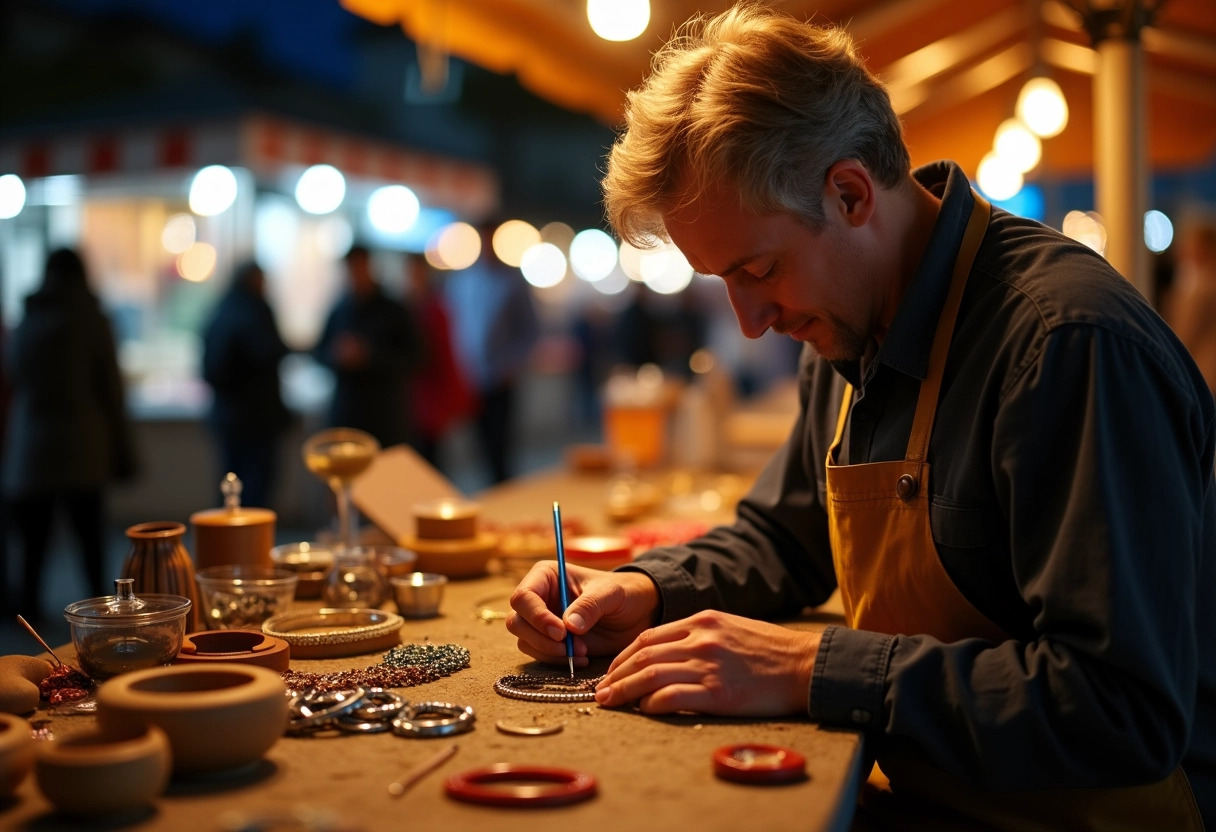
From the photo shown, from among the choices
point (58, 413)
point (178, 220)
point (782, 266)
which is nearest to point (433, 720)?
point (782, 266)

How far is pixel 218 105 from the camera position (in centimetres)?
873

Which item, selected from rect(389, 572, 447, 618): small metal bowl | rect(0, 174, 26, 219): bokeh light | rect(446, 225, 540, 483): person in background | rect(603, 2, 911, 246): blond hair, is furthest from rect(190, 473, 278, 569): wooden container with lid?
rect(0, 174, 26, 219): bokeh light

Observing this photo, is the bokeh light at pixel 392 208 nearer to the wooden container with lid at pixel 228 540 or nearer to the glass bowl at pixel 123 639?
the wooden container with lid at pixel 228 540

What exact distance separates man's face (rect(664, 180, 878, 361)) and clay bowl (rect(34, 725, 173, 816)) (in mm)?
917

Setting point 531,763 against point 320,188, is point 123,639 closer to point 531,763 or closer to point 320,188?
point 531,763

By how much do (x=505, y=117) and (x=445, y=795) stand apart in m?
17.4

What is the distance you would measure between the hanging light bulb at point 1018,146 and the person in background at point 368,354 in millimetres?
3294

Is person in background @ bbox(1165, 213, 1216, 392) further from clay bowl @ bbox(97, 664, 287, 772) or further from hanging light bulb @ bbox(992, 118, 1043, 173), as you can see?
clay bowl @ bbox(97, 664, 287, 772)

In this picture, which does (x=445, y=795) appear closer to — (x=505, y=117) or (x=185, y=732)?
(x=185, y=732)

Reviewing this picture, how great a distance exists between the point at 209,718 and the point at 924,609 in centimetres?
90

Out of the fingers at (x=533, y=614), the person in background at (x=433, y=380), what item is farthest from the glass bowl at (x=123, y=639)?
the person in background at (x=433, y=380)

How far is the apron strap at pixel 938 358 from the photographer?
157cm

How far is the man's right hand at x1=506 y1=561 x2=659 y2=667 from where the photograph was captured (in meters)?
1.68

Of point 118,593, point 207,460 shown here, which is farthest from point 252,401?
point 118,593
